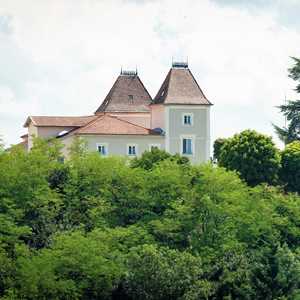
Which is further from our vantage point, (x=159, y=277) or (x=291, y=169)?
(x=291, y=169)

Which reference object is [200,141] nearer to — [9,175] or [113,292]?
[9,175]

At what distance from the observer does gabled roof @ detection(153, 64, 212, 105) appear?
10038 centimetres

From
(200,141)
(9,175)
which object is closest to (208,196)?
(9,175)

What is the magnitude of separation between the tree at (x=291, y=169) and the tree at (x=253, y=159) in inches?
31.2

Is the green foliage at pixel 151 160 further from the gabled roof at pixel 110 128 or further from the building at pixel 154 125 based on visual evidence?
the building at pixel 154 125

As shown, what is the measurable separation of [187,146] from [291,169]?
10861mm

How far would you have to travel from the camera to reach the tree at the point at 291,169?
89.3 metres

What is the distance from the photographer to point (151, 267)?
63.9 m

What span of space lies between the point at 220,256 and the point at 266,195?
9296 mm

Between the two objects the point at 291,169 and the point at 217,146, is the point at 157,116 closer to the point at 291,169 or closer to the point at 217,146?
the point at 217,146

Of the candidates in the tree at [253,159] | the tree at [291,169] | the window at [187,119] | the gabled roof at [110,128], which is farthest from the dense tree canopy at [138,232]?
the window at [187,119]

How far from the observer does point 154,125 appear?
101125 mm

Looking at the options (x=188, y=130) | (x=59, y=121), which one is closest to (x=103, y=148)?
(x=59, y=121)

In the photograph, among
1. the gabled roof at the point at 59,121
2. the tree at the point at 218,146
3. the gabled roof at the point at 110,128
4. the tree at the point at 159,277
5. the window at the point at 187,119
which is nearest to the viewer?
the tree at the point at 159,277
